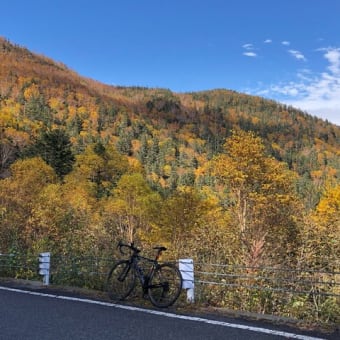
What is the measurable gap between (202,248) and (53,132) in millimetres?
51147

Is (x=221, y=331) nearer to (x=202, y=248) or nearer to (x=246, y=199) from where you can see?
(x=202, y=248)

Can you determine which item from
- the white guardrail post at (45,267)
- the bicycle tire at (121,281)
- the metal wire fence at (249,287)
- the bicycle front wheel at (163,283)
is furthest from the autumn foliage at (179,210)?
the bicycle tire at (121,281)

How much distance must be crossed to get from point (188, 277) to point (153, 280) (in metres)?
0.59

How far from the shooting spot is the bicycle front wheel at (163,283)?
699 centimetres

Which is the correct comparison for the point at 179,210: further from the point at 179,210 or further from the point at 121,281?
the point at 121,281

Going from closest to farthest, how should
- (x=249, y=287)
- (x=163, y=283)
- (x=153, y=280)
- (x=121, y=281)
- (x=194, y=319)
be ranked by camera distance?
(x=194, y=319) < (x=249, y=287) < (x=163, y=283) < (x=153, y=280) < (x=121, y=281)

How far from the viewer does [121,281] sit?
7.75 meters

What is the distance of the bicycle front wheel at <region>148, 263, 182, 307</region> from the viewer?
6.99 meters

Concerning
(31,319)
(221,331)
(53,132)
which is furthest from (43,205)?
(53,132)

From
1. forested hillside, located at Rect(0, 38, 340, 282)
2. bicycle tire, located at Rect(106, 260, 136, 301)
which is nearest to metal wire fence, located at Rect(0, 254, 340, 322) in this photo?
bicycle tire, located at Rect(106, 260, 136, 301)

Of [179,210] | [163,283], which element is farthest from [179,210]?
[163,283]

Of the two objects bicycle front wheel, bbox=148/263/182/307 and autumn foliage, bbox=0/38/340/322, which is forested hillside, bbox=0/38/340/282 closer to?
autumn foliage, bbox=0/38/340/322

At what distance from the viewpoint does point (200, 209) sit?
112 ft

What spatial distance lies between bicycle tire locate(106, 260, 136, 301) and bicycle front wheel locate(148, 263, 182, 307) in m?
0.45
